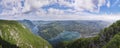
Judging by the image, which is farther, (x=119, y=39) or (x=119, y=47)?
(x=119, y=39)
